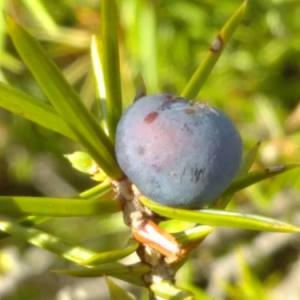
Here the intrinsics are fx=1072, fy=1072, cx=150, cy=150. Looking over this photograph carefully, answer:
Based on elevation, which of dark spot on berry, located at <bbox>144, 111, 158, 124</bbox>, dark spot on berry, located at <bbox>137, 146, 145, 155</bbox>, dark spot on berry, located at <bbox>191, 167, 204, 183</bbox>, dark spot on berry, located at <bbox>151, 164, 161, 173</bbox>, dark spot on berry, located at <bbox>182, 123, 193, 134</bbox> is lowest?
dark spot on berry, located at <bbox>191, 167, 204, 183</bbox>

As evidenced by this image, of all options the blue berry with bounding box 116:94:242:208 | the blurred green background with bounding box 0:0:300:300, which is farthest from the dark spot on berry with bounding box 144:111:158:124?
Result: the blurred green background with bounding box 0:0:300:300

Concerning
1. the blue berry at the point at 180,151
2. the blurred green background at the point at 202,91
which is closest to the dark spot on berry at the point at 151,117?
the blue berry at the point at 180,151

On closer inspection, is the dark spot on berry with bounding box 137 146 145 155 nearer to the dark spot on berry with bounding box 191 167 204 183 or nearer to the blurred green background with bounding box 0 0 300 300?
the dark spot on berry with bounding box 191 167 204 183

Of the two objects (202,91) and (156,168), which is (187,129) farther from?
(202,91)

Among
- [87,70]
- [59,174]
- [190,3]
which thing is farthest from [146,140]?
[59,174]

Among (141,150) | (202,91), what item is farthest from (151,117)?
(202,91)

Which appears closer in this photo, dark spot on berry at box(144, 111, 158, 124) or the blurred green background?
dark spot on berry at box(144, 111, 158, 124)

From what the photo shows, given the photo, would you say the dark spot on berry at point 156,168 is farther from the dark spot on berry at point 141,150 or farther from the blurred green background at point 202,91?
the blurred green background at point 202,91

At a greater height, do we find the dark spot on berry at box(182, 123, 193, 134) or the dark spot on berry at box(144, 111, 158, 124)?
the dark spot on berry at box(144, 111, 158, 124)
